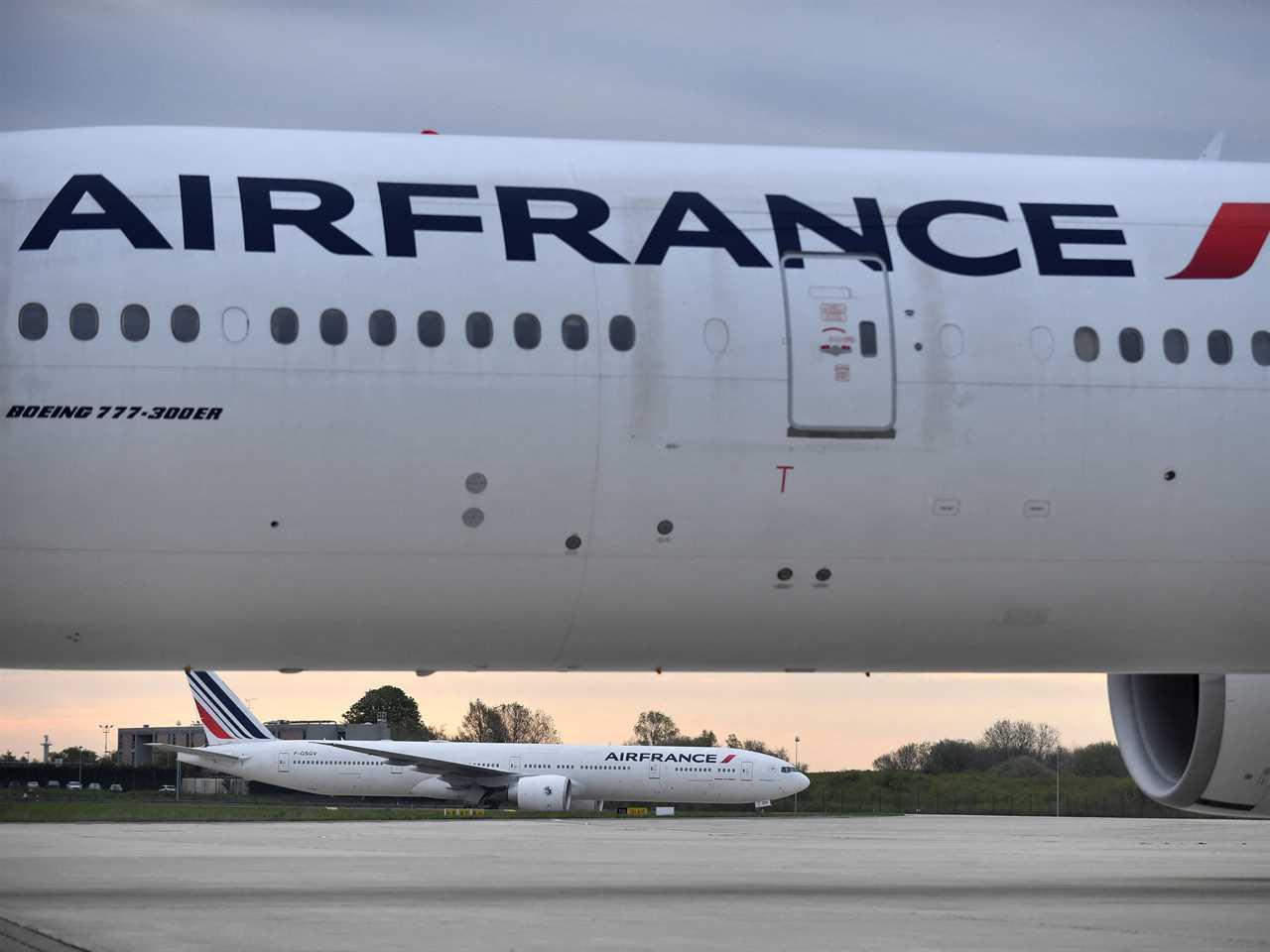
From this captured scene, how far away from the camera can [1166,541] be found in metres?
9.88

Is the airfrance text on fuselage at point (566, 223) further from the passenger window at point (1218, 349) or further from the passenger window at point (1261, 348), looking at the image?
the passenger window at point (1261, 348)

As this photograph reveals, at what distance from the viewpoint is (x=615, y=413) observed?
Answer: 9281mm

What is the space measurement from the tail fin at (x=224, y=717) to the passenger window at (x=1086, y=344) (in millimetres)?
58316

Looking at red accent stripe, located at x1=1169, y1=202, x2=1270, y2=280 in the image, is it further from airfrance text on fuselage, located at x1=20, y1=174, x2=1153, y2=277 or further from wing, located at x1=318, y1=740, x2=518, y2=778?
wing, located at x1=318, y1=740, x2=518, y2=778

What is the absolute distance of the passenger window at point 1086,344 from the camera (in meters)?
9.80

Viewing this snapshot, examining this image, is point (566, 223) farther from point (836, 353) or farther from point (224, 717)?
point (224, 717)

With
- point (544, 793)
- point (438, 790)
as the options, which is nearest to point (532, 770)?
point (544, 793)

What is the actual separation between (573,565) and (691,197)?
8.08 feet

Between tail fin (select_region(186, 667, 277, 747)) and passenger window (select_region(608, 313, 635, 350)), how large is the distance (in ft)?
190

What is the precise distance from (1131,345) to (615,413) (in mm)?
3335

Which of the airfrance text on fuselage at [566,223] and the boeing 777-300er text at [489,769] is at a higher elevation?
the airfrance text on fuselage at [566,223]

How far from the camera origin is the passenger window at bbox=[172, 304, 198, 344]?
29.3ft

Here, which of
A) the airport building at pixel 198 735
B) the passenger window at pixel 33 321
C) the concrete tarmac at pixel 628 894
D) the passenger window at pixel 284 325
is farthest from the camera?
the airport building at pixel 198 735

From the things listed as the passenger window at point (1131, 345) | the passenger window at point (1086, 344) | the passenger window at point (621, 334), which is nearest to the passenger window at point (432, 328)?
the passenger window at point (621, 334)
